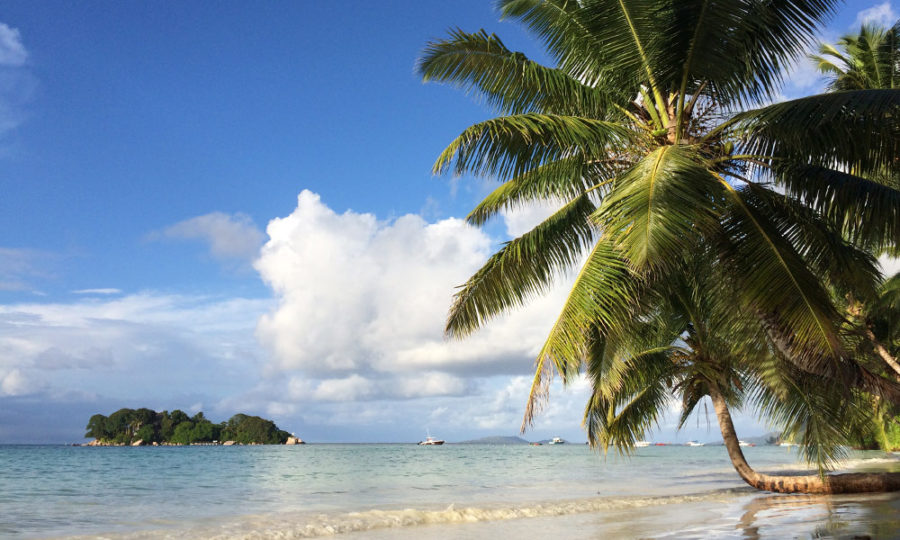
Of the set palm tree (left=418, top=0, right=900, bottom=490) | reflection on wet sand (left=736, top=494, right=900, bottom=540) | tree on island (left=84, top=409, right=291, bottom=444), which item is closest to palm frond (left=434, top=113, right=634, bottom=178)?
palm tree (left=418, top=0, right=900, bottom=490)

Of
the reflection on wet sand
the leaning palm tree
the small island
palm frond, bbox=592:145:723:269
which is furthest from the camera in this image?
the small island

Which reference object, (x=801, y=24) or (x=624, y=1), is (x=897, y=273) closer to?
(x=801, y=24)

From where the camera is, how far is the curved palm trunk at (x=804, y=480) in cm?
1296

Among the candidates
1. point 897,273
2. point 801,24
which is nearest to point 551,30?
point 801,24

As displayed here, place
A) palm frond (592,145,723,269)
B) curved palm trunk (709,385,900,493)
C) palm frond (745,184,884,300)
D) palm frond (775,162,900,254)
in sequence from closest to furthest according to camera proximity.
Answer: palm frond (592,145,723,269) < palm frond (775,162,900,254) < palm frond (745,184,884,300) < curved palm trunk (709,385,900,493)

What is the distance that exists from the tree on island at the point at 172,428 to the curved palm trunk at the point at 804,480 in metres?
118

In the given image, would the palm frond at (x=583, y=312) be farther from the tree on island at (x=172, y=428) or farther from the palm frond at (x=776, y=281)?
the tree on island at (x=172, y=428)

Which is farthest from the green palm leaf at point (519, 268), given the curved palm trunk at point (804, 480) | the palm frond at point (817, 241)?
the curved palm trunk at point (804, 480)

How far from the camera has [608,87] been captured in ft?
31.7

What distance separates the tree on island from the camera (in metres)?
115

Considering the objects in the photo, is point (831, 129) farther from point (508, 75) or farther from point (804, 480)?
point (804, 480)

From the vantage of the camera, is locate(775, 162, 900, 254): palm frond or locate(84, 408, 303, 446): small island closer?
locate(775, 162, 900, 254): palm frond

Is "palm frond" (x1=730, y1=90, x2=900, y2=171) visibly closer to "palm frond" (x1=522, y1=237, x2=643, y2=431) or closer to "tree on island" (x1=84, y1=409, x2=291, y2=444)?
"palm frond" (x1=522, y1=237, x2=643, y2=431)

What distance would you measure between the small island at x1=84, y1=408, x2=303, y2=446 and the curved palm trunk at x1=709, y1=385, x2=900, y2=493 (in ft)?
387
